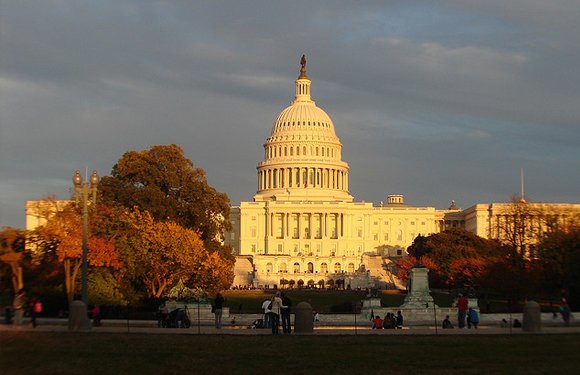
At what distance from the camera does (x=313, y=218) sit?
600ft

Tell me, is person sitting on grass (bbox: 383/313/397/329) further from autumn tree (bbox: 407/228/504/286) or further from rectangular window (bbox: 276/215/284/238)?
rectangular window (bbox: 276/215/284/238)

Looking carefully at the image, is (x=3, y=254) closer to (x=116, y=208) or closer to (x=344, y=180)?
(x=116, y=208)

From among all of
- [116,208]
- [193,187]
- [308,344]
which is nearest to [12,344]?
[308,344]

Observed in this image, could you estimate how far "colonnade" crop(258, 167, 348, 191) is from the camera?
637ft

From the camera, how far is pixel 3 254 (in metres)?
56.2

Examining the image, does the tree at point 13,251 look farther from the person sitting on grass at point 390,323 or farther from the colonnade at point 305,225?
the colonnade at point 305,225

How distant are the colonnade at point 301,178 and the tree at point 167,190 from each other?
105322 millimetres

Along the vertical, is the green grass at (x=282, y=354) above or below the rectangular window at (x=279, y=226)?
below

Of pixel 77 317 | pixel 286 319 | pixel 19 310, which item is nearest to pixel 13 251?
pixel 19 310

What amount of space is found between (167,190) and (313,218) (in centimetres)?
9718

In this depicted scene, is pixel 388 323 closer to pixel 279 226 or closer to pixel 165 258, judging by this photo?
pixel 165 258

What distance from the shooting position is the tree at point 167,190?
82.9 metres

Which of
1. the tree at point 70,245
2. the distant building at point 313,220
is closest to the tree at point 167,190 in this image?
the tree at point 70,245

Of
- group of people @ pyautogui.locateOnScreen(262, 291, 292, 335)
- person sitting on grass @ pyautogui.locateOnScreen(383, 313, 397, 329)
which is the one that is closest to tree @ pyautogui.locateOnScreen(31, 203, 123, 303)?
person sitting on grass @ pyautogui.locateOnScreen(383, 313, 397, 329)
